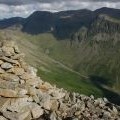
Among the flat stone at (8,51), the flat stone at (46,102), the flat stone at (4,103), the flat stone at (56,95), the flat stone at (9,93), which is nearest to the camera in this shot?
the flat stone at (4,103)

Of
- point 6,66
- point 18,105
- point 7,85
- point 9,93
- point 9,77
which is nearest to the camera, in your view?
point 18,105

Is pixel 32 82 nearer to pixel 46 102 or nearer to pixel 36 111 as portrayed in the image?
pixel 46 102

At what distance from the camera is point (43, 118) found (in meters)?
40.4

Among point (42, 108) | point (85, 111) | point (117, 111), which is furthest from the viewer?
point (117, 111)

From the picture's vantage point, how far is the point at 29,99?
41.6 m

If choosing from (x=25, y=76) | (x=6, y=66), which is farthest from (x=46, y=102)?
(x=6, y=66)

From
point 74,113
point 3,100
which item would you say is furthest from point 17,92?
point 74,113

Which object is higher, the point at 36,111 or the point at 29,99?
the point at 29,99

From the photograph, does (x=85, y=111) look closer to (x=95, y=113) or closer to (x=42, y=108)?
(x=95, y=113)

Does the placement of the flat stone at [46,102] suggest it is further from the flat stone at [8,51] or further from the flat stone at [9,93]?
the flat stone at [8,51]

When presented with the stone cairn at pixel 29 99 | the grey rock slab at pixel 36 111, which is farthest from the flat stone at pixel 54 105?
the grey rock slab at pixel 36 111

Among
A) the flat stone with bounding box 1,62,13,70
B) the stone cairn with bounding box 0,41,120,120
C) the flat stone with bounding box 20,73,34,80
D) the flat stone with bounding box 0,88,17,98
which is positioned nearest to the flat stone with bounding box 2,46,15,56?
the stone cairn with bounding box 0,41,120,120

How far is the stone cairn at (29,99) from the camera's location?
40.1 meters

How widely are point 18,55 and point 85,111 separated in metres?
11.2
